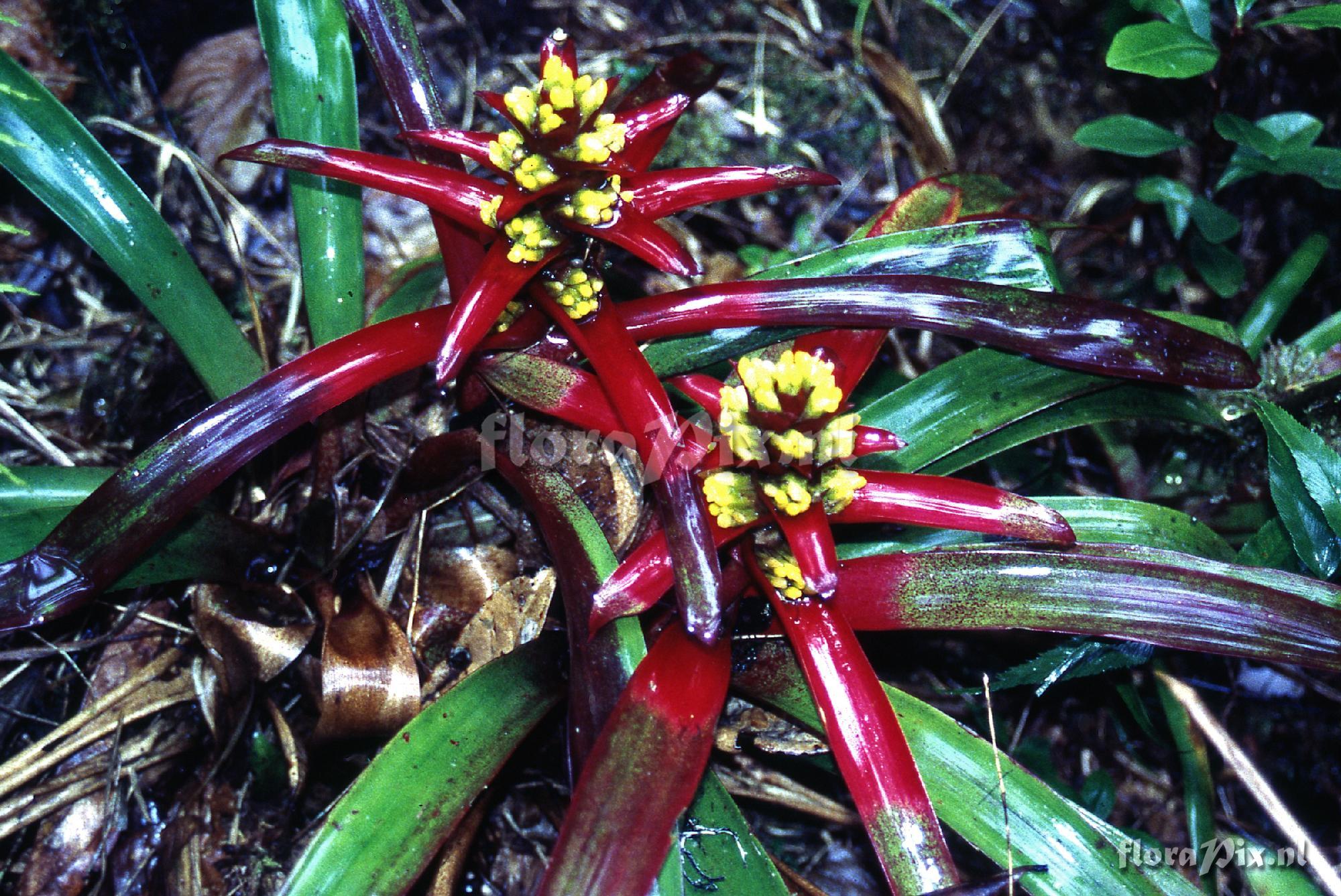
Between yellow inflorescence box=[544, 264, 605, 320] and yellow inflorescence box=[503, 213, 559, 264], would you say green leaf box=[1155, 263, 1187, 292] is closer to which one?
yellow inflorescence box=[544, 264, 605, 320]

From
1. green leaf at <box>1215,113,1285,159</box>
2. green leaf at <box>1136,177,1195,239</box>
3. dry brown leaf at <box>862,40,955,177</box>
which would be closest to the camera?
green leaf at <box>1215,113,1285,159</box>

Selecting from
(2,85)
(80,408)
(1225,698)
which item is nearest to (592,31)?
(2,85)

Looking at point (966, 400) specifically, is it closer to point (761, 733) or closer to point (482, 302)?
point (761, 733)

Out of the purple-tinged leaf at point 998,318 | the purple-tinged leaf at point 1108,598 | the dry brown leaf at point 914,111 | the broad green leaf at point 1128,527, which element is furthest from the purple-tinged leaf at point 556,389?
the dry brown leaf at point 914,111

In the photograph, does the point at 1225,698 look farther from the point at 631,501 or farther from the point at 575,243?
the point at 575,243

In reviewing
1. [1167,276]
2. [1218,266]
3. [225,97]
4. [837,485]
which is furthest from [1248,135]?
[225,97]

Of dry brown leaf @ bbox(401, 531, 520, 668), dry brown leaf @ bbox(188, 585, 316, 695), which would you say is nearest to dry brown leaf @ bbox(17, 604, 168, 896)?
dry brown leaf @ bbox(188, 585, 316, 695)
